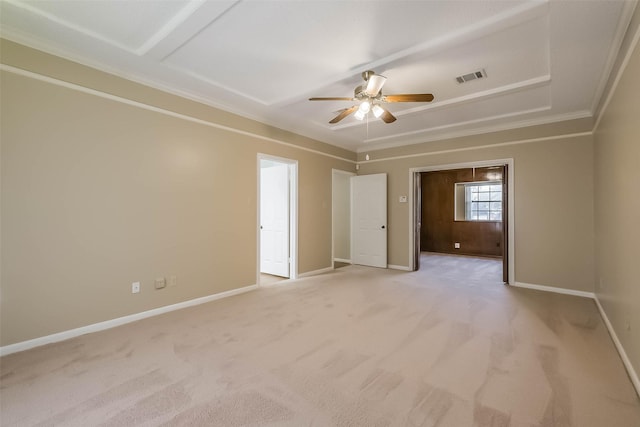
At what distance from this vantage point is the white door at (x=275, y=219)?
17.3ft

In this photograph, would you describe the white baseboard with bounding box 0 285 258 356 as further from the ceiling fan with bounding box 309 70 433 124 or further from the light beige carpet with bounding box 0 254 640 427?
the ceiling fan with bounding box 309 70 433 124

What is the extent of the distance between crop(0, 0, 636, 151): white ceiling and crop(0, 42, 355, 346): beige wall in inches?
16.7

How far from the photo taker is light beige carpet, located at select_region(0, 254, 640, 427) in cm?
174

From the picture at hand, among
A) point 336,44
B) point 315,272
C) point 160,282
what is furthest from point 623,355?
point 160,282

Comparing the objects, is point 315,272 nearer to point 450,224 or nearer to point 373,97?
point 373,97

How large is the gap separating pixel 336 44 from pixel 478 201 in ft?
24.0

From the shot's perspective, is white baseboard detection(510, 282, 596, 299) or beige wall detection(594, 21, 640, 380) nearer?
beige wall detection(594, 21, 640, 380)

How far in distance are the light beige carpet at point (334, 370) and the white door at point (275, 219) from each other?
5.78 feet

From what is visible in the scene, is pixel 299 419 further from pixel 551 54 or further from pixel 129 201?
pixel 551 54

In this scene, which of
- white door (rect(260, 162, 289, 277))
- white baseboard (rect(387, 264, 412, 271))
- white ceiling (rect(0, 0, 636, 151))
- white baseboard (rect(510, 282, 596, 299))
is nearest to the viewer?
white ceiling (rect(0, 0, 636, 151))

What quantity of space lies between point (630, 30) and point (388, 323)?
317 cm

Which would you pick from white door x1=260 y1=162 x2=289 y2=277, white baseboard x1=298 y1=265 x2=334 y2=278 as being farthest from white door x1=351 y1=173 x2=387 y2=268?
white door x1=260 y1=162 x2=289 y2=277

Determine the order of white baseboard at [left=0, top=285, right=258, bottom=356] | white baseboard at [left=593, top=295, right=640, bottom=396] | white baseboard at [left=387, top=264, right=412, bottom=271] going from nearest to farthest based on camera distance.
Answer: white baseboard at [left=593, top=295, right=640, bottom=396] → white baseboard at [left=0, top=285, right=258, bottom=356] → white baseboard at [left=387, top=264, right=412, bottom=271]

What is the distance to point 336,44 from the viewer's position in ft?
8.48
